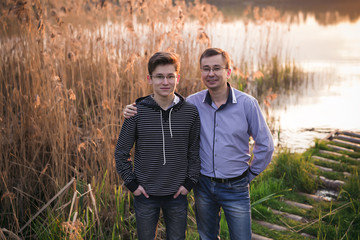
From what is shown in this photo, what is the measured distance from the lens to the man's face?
2213 mm

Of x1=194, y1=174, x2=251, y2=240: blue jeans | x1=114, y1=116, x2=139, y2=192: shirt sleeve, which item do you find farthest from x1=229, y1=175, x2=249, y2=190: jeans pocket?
x1=114, y1=116, x2=139, y2=192: shirt sleeve

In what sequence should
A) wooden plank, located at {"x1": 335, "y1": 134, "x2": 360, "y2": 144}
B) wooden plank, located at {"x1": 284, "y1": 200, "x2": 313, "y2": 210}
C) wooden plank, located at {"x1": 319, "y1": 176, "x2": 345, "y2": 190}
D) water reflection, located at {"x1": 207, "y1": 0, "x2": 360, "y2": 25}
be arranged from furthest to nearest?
water reflection, located at {"x1": 207, "y1": 0, "x2": 360, "y2": 25}, wooden plank, located at {"x1": 335, "y1": 134, "x2": 360, "y2": 144}, wooden plank, located at {"x1": 319, "y1": 176, "x2": 345, "y2": 190}, wooden plank, located at {"x1": 284, "y1": 200, "x2": 313, "y2": 210}

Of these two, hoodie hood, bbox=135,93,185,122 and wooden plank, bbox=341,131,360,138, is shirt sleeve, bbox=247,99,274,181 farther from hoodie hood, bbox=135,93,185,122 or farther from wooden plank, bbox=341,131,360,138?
wooden plank, bbox=341,131,360,138

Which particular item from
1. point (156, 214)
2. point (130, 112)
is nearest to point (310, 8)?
point (130, 112)

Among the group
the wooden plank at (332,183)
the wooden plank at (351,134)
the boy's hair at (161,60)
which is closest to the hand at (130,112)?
the boy's hair at (161,60)

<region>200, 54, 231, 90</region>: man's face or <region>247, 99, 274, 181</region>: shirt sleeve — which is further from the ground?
<region>200, 54, 231, 90</region>: man's face

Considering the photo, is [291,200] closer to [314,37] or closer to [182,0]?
[182,0]

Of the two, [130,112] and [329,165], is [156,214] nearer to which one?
[130,112]

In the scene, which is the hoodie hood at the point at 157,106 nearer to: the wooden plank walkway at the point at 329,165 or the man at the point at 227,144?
the man at the point at 227,144

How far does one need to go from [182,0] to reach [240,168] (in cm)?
473

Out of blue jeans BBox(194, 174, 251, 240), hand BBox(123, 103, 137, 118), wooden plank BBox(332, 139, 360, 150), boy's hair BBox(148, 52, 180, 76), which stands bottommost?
wooden plank BBox(332, 139, 360, 150)

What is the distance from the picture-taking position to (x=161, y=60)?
6.91 feet

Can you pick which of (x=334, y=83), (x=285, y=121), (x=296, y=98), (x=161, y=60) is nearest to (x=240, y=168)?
(x=161, y=60)

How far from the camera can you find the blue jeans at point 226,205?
223 cm
